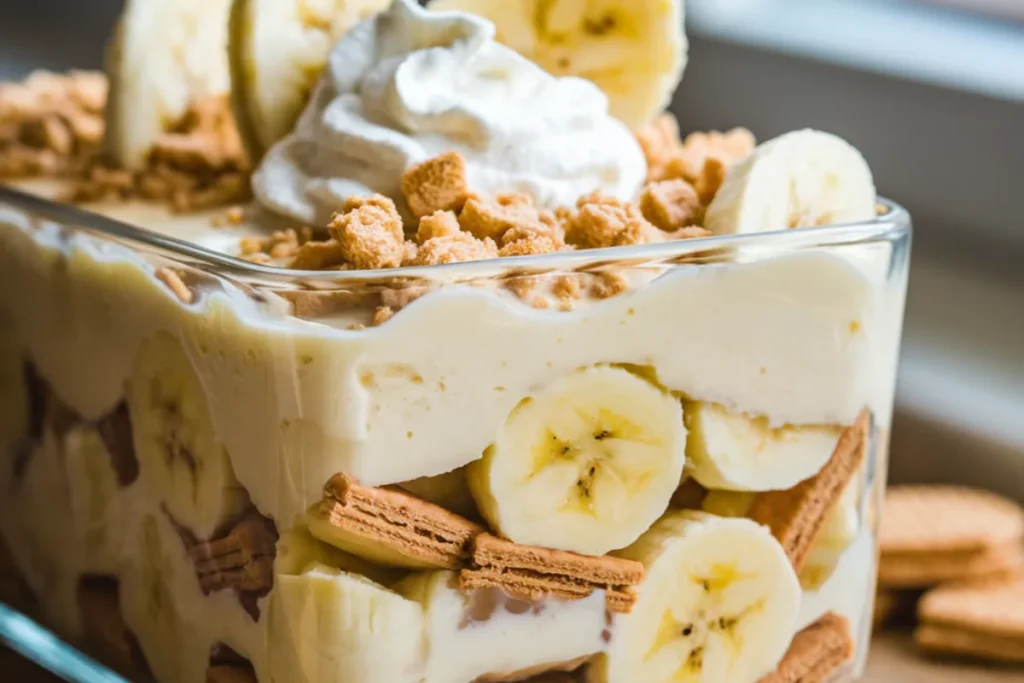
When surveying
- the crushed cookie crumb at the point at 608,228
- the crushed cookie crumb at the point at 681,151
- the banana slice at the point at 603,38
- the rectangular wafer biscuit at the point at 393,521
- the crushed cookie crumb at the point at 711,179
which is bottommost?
the rectangular wafer biscuit at the point at 393,521

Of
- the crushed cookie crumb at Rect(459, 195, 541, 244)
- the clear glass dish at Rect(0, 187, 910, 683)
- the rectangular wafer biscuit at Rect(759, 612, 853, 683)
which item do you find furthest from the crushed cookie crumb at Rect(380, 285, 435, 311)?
the rectangular wafer biscuit at Rect(759, 612, 853, 683)

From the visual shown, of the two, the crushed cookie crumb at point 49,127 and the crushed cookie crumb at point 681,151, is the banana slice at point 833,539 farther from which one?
the crushed cookie crumb at point 49,127

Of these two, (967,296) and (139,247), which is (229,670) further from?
(967,296)

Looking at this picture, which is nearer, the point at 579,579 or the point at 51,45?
the point at 579,579

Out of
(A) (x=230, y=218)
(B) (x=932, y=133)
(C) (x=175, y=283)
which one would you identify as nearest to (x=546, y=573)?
(C) (x=175, y=283)

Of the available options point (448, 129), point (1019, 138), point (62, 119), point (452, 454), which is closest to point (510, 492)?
point (452, 454)

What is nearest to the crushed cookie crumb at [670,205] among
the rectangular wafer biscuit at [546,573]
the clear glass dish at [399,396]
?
the clear glass dish at [399,396]

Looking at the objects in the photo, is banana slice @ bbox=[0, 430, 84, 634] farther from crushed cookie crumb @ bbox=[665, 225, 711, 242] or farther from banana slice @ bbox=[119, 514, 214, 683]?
crushed cookie crumb @ bbox=[665, 225, 711, 242]
